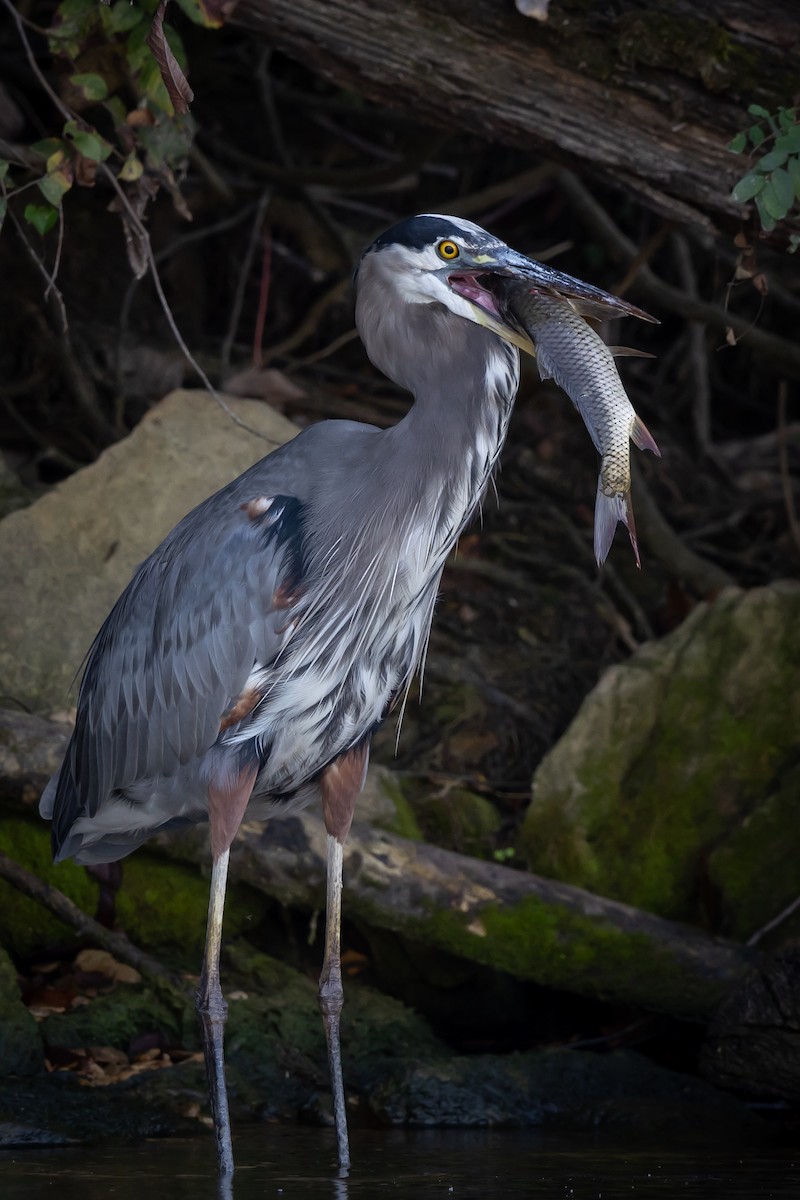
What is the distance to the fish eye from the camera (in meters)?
3.37

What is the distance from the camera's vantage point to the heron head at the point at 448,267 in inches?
131

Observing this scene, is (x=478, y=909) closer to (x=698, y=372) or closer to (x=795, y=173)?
(x=795, y=173)

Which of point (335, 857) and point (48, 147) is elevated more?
point (48, 147)

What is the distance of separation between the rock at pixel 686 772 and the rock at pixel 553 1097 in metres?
0.66

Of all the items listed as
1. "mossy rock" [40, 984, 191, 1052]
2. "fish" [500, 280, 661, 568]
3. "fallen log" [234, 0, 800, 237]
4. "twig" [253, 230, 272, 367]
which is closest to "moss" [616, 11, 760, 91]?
"fallen log" [234, 0, 800, 237]

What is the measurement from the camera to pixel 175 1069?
3941mm

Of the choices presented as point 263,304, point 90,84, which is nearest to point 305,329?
point 263,304

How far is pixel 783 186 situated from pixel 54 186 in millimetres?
1798

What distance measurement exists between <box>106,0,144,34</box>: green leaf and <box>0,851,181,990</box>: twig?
2.14m

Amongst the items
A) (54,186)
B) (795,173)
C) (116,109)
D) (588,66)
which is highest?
(588,66)

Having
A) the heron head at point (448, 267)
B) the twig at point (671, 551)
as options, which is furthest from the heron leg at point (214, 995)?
the twig at point (671, 551)

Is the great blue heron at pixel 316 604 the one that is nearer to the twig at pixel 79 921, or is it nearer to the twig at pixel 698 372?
the twig at pixel 79 921

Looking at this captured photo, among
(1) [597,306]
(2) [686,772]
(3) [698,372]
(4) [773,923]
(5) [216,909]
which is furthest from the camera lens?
(3) [698,372]

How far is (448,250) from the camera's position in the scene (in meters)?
3.38
